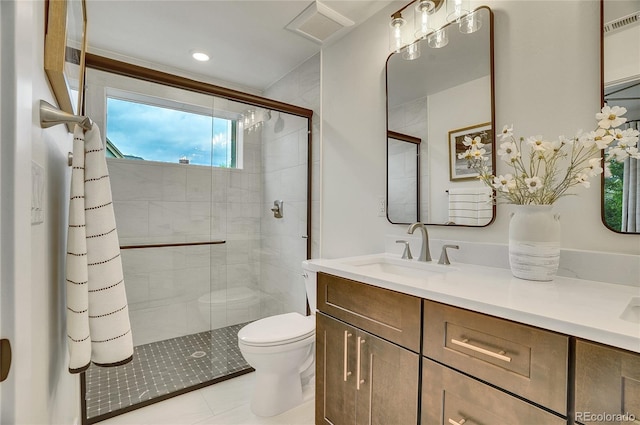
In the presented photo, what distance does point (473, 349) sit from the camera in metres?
0.86

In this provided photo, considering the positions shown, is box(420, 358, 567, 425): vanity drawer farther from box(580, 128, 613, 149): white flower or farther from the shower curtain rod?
the shower curtain rod

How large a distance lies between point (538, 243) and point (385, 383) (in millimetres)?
732

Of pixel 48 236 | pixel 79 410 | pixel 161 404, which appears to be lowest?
pixel 161 404

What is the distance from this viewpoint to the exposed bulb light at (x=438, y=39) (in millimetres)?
1550

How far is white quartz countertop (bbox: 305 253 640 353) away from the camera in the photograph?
2.20ft

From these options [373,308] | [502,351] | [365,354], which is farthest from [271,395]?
[502,351]

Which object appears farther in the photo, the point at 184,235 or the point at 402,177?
the point at 184,235

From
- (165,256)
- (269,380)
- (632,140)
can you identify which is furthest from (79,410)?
(632,140)

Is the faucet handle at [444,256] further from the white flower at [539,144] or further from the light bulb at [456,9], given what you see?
the light bulb at [456,9]

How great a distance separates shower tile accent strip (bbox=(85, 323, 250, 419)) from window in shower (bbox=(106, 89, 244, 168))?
1456 mm

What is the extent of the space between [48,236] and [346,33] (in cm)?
208

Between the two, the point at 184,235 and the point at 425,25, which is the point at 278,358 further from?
the point at 425,25

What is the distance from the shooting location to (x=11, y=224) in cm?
41

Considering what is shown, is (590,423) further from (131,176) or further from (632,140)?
(131,176)
